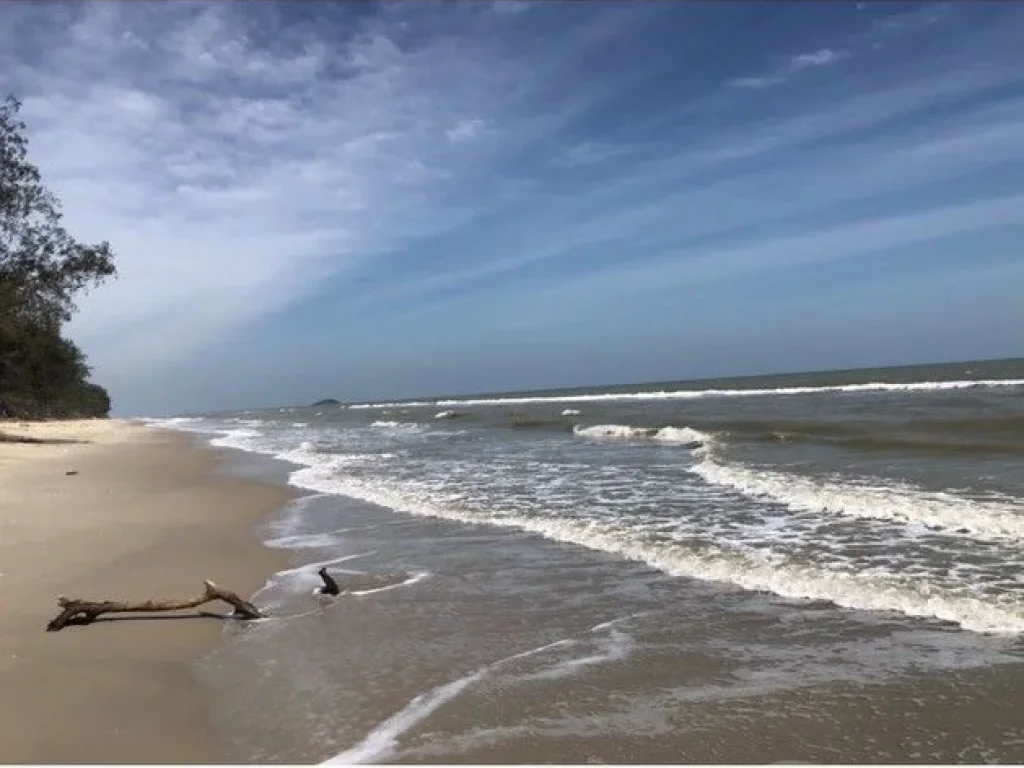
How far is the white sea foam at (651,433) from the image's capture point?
78.2 ft

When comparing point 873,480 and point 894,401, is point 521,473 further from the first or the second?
point 894,401

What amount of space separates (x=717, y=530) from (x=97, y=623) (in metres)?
6.95

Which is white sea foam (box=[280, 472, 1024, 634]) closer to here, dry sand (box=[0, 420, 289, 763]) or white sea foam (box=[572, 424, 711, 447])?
dry sand (box=[0, 420, 289, 763])

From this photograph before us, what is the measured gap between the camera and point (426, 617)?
6.77 meters

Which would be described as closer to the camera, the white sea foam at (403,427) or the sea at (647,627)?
the sea at (647,627)

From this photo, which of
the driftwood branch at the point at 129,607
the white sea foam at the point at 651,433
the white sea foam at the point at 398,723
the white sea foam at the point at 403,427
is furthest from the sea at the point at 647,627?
the white sea foam at the point at 403,427

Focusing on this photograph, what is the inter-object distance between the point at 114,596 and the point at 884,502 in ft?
32.4

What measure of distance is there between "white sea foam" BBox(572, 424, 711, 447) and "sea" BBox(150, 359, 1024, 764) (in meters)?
9.54

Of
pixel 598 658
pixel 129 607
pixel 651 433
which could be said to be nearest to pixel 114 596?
pixel 129 607

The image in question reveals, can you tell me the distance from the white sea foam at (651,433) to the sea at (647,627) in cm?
954

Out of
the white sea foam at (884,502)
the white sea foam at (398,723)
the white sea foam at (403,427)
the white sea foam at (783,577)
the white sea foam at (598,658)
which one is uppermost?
the white sea foam at (884,502)

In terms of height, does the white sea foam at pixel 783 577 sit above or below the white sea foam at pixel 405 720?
above

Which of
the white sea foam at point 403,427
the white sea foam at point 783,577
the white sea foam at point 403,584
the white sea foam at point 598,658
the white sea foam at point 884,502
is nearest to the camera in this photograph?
the white sea foam at point 598,658

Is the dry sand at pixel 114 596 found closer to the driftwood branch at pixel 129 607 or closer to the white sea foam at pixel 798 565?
the driftwood branch at pixel 129 607
